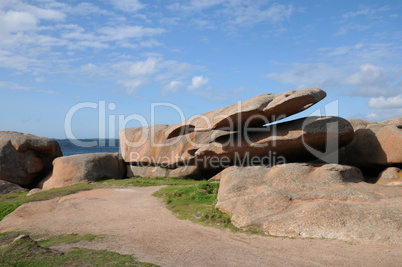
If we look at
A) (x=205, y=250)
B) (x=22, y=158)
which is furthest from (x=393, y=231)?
(x=22, y=158)

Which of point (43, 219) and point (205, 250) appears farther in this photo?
point (43, 219)

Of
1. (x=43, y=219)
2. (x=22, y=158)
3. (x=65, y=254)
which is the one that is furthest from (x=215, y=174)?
(x=65, y=254)

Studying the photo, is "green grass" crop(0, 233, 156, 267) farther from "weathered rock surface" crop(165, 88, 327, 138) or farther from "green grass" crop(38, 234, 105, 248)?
"weathered rock surface" crop(165, 88, 327, 138)

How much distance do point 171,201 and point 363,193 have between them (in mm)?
7965

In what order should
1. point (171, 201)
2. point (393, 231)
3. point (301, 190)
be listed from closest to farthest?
point (393, 231), point (301, 190), point (171, 201)

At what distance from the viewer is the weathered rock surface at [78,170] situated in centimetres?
2358

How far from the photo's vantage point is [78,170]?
2381 centimetres

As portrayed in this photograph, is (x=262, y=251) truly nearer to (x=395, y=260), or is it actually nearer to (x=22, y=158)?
(x=395, y=260)

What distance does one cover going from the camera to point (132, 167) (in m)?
28.1

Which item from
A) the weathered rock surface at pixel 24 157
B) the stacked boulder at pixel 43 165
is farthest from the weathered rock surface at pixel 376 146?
the weathered rock surface at pixel 24 157

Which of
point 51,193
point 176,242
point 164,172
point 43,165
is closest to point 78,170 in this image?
point 51,193

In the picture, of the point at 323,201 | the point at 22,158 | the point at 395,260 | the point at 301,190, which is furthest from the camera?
the point at 22,158

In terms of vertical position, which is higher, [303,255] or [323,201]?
[323,201]

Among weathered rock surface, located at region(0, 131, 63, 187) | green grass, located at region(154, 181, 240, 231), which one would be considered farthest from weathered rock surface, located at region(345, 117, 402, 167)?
weathered rock surface, located at region(0, 131, 63, 187)
